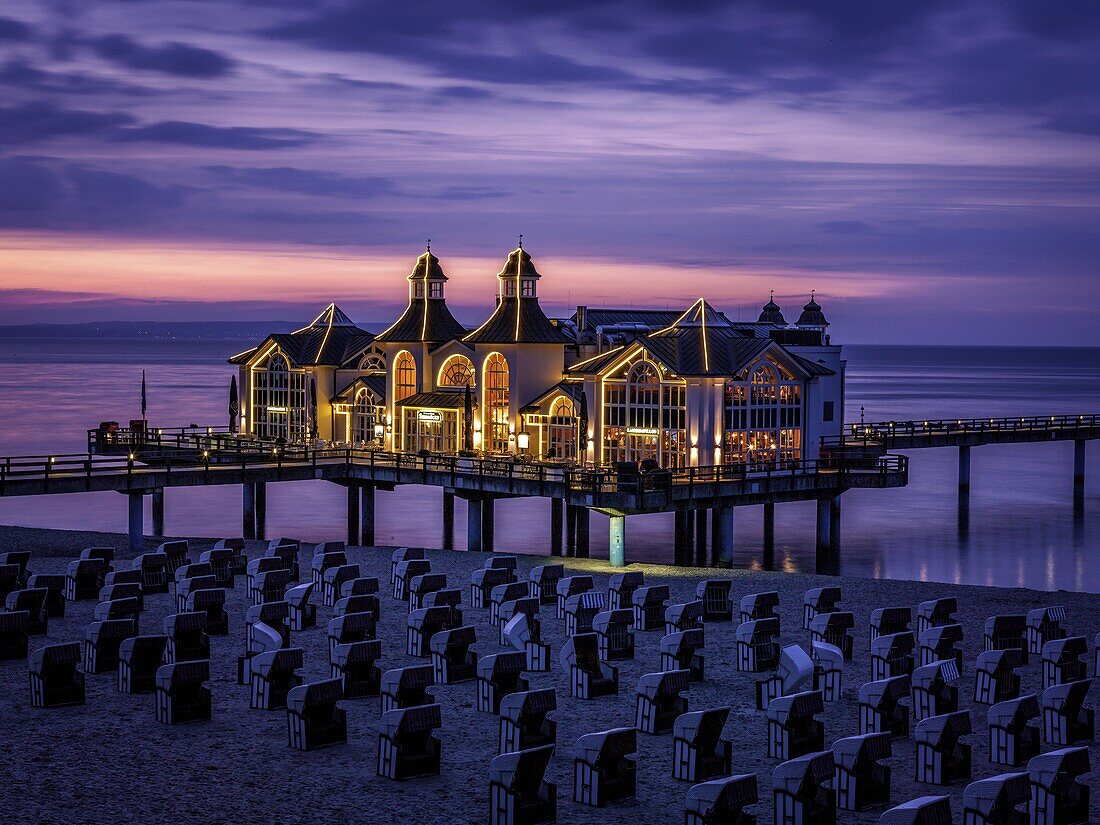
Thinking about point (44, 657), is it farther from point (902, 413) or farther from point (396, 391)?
point (902, 413)

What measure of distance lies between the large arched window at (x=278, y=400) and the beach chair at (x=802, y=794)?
138 feet

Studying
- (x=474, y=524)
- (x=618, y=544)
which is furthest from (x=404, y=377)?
(x=618, y=544)

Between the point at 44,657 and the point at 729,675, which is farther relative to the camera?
the point at 729,675

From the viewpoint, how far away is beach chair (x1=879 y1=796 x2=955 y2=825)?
1419cm

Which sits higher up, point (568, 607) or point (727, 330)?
point (727, 330)

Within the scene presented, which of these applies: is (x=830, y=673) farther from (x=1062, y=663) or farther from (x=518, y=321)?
(x=518, y=321)

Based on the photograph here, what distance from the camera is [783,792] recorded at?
15.5 metres

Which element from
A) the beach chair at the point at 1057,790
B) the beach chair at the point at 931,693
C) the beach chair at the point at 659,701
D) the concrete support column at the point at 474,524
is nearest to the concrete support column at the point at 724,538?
the concrete support column at the point at 474,524

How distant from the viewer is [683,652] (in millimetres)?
22703

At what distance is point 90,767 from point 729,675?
34.8 ft

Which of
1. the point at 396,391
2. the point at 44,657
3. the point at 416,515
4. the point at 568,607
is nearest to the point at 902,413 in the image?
the point at 416,515

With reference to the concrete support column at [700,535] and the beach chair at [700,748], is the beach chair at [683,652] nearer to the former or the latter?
the beach chair at [700,748]

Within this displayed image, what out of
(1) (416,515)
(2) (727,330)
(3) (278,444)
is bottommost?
(1) (416,515)

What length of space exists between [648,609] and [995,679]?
7.59 metres
